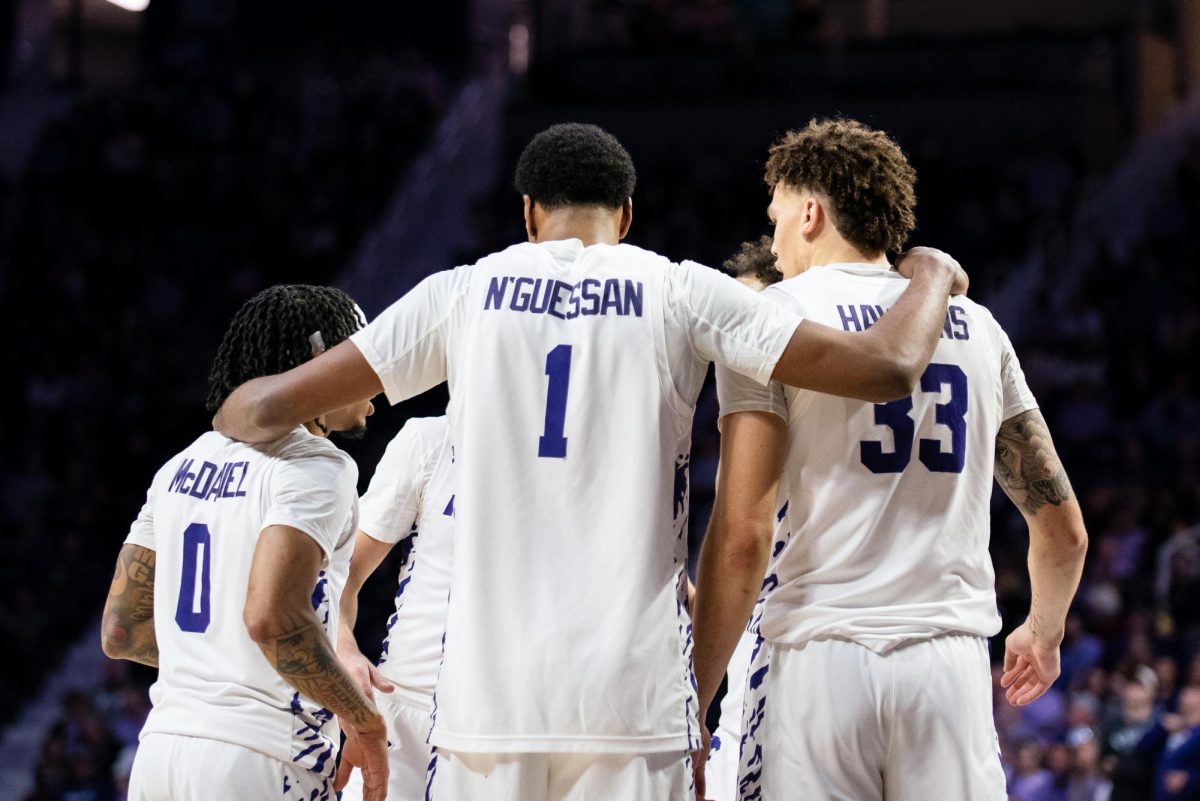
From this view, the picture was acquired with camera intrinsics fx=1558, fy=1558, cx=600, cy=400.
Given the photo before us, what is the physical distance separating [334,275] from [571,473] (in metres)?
13.4

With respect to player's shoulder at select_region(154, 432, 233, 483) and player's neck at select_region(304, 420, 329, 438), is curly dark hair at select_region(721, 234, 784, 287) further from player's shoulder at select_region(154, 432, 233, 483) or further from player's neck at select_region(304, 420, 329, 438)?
player's shoulder at select_region(154, 432, 233, 483)

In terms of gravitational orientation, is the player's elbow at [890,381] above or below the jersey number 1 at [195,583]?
above

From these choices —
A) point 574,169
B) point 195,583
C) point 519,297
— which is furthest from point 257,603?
point 574,169

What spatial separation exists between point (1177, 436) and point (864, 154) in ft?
27.4

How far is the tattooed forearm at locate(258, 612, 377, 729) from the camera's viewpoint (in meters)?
3.59

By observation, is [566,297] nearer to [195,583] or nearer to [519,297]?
[519,297]

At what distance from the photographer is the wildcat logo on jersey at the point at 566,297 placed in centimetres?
337

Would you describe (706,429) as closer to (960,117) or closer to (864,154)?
(960,117)

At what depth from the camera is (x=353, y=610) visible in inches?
193

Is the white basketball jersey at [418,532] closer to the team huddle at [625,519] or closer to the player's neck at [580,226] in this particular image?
the team huddle at [625,519]

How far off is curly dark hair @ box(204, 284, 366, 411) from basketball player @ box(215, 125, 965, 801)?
14.9 inches

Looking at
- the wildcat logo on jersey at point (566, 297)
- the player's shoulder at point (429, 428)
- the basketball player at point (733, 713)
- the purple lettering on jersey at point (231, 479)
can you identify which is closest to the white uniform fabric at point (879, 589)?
the wildcat logo on jersey at point (566, 297)

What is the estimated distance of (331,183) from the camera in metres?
17.2

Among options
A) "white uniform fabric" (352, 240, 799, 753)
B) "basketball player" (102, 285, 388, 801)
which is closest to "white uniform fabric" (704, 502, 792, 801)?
"white uniform fabric" (352, 240, 799, 753)
